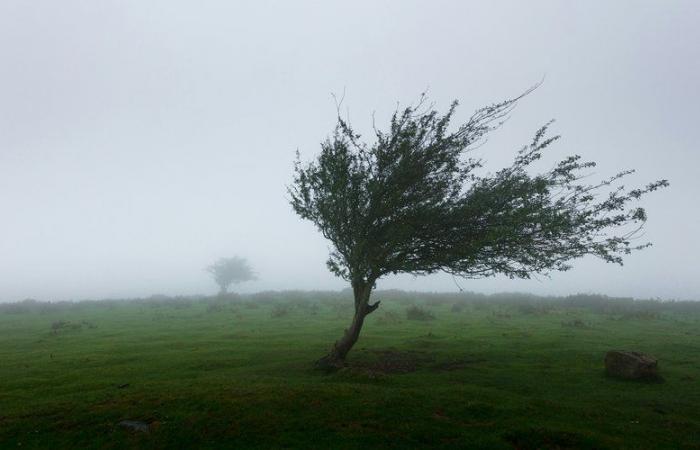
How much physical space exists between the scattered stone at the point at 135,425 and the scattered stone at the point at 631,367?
1954 centimetres

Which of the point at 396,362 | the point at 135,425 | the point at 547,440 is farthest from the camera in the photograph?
the point at 396,362

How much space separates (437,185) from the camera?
20.4 metres

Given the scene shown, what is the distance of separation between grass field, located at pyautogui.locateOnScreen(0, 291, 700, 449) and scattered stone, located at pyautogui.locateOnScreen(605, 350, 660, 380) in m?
0.43

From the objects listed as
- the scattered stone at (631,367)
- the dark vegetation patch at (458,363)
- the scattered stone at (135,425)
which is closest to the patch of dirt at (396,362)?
the dark vegetation patch at (458,363)

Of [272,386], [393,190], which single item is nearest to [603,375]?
[393,190]

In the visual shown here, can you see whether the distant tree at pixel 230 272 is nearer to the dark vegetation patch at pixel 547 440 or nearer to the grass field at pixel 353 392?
the grass field at pixel 353 392

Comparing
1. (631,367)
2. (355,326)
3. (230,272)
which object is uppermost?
(230,272)

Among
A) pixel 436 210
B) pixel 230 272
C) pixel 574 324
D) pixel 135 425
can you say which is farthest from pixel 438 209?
pixel 230 272

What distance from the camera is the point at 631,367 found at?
62.2ft

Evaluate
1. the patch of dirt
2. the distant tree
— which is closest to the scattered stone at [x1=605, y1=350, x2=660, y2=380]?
the patch of dirt

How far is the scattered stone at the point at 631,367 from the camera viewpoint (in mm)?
18781

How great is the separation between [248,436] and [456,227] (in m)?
12.6

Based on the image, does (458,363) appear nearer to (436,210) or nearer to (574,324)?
(436,210)

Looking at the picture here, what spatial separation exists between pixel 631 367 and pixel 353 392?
12755mm
